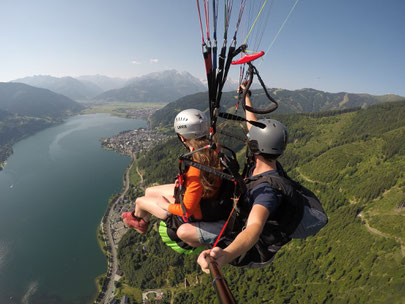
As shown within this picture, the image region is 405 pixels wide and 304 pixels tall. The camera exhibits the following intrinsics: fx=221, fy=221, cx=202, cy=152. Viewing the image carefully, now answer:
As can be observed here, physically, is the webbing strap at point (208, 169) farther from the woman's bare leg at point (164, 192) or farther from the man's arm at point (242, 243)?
the woman's bare leg at point (164, 192)

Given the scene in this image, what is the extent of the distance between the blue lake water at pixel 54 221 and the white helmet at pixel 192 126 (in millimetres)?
47922

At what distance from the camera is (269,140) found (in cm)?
296

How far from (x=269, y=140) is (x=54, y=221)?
65.1 meters

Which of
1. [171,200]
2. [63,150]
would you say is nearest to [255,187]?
[171,200]

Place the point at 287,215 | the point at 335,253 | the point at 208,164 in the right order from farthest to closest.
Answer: the point at 335,253
the point at 208,164
the point at 287,215

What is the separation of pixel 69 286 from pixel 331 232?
185 ft

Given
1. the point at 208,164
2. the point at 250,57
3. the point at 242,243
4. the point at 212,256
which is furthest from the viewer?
the point at 250,57

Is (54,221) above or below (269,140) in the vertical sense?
below

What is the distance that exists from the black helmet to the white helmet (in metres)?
0.76

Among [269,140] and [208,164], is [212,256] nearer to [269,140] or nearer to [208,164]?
[208,164]

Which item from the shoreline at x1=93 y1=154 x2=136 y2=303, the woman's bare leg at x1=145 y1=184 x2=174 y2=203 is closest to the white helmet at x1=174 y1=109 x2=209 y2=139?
the woman's bare leg at x1=145 y1=184 x2=174 y2=203

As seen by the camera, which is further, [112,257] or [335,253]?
[112,257]

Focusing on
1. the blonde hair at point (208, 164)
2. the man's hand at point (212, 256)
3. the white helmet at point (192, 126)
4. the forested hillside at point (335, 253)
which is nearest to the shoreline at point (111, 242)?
the forested hillside at point (335, 253)

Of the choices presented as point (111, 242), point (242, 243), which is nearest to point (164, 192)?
point (242, 243)
